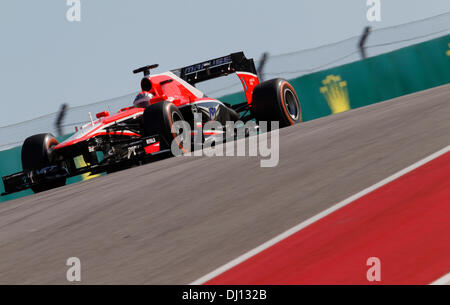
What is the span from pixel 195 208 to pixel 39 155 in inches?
222

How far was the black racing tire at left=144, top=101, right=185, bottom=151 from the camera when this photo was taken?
9.31m

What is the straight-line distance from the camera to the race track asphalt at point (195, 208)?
11.8ft

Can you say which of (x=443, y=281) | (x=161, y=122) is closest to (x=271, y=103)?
(x=161, y=122)

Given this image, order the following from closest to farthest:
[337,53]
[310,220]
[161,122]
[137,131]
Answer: [310,220], [161,122], [137,131], [337,53]

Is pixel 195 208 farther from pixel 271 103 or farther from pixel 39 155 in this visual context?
pixel 271 103

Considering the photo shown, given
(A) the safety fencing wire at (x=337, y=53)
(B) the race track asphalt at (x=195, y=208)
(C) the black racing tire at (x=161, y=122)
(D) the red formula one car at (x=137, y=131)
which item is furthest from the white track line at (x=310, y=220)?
(A) the safety fencing wire at (x=337, y=53)

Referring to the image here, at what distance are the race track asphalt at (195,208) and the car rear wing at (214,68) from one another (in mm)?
5192

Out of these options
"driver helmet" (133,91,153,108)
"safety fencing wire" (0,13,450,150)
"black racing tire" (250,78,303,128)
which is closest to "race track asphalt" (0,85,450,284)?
"driver helmet" (133,91,153,108)

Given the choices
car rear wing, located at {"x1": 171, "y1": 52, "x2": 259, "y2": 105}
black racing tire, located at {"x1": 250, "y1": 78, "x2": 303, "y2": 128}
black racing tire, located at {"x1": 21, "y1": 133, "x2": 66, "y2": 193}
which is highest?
car rear wing, located at {"x1": 171, "y1": 52, "x2": 259, "y2": 105}

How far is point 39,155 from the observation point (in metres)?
9.79

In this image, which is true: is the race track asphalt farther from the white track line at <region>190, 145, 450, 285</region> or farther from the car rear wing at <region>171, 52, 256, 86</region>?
the car rear wing at <region>171, 52, 256, 86</region>

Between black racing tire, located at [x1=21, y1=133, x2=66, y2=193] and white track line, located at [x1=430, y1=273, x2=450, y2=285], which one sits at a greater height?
white track line, located at [x1=430, y1=273, x2=450, y2=285]
